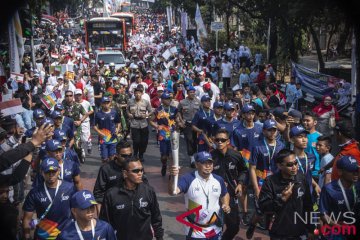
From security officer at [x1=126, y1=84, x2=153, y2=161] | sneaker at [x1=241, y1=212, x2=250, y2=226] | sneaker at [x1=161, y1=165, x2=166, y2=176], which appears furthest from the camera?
security officer at [x1=126, y1=84, x2=153, y2=161]

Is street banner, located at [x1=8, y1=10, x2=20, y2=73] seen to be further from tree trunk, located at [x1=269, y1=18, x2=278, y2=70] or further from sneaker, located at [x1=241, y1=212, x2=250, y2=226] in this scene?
tree trunk, located at [x1=269, y1=18, x2=278, y2=70]

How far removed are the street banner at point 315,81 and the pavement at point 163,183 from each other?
16.5ft

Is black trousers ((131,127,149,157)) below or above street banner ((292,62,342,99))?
below

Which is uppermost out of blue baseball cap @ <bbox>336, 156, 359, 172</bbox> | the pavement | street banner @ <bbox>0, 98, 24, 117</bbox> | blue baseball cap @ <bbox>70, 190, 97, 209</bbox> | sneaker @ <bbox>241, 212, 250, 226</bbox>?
street banner @ <bbox>0, 98, 24, 117</bbox>

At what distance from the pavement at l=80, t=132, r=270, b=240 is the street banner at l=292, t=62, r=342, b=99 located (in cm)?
503

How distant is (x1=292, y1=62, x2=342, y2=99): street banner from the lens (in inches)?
666

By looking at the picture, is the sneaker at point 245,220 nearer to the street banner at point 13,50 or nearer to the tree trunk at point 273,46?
the street banner at point 13,50

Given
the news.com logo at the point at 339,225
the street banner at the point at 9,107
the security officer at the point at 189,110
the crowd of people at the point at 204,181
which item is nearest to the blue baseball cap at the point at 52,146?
the crowd of people at the point at 204,181

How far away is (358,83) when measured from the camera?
14586 millimetres

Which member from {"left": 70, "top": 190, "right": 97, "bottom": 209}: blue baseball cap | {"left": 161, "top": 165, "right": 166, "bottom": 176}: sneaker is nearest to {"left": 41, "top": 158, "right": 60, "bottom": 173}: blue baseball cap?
{"left": 70, "top": 190, "right": 97, "bottom": 209}: blue baseball cap

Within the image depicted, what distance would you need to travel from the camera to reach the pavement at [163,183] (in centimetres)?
822

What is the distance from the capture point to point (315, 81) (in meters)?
17.7

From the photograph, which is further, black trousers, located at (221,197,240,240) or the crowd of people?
black trousers, located at (221,197,240,240)

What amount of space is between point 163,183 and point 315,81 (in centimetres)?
855
